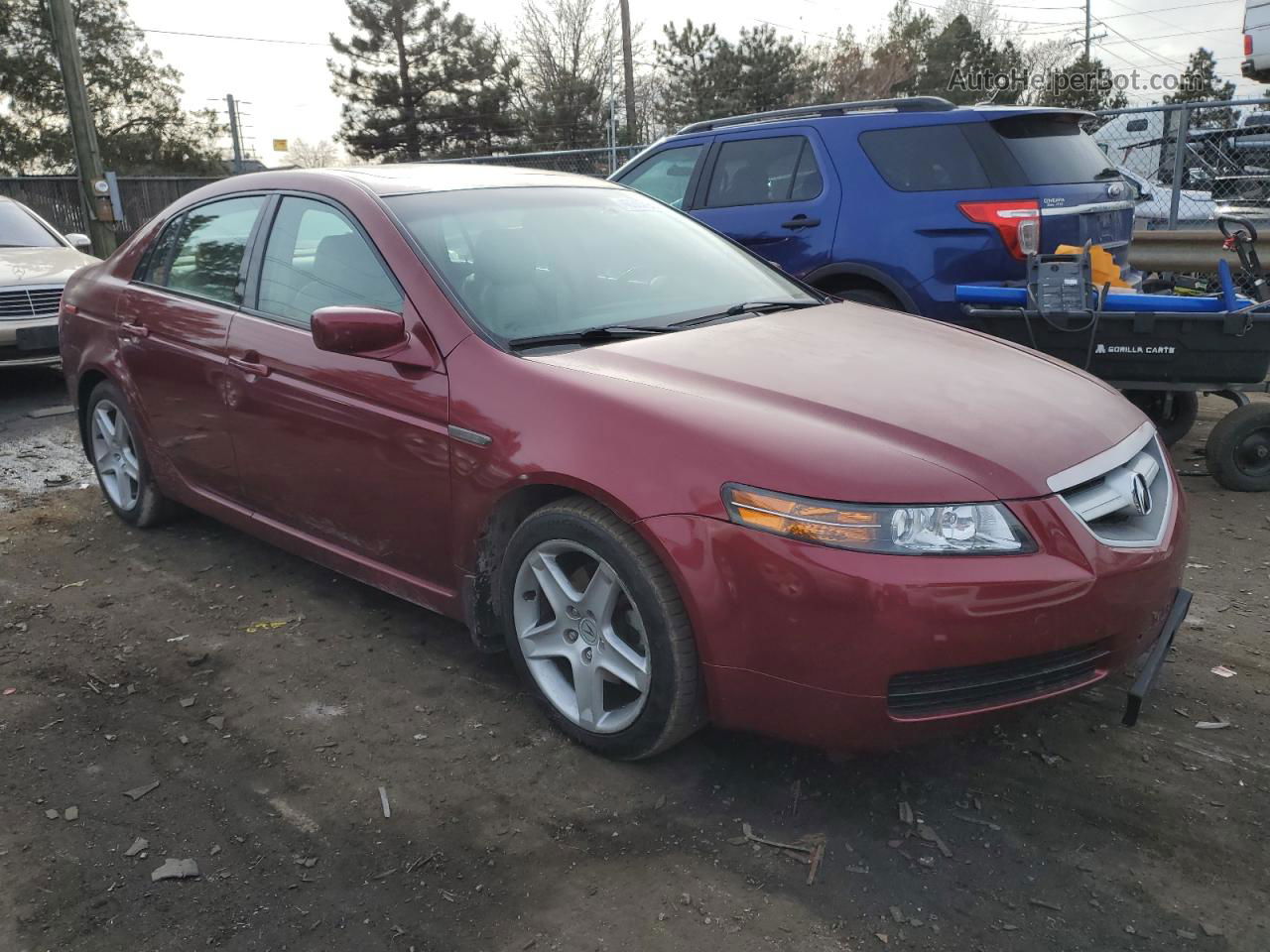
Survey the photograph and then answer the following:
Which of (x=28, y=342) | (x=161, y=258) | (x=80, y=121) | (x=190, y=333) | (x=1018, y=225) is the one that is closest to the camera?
(x=190, y=333)

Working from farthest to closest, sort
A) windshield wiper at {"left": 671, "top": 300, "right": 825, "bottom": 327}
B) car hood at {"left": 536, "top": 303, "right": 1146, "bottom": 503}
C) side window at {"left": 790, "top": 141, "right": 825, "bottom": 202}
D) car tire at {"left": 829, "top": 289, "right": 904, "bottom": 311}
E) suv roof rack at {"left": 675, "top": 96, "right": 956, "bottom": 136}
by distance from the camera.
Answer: side window at {"left": 790, "top": 141, "right": 825, "bottom": 202}, suv roof rack at {"left": 675, "top": 96, "right": 956, "bottom": 136}, car tire at {"left": 829, "top": 289, "right": 904, "bottom": 311}, windshield wiper at {"left": 671, "top": 300, "right": 825, "bottom": 327}, car hood at {"left": 536, "top": 303, "right": 1146, "bottom": 503}

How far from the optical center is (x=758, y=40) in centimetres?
4053

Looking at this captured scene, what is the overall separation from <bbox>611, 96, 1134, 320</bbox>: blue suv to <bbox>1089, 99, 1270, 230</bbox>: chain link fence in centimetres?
467

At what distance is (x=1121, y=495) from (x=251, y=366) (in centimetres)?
286

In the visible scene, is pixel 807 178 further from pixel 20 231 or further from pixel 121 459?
pixel 20 231

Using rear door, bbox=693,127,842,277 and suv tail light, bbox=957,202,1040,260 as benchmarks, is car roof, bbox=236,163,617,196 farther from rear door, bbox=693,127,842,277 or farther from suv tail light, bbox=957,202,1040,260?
suv tail light, bbox=957,202,1040,260

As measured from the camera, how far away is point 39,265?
8.64m

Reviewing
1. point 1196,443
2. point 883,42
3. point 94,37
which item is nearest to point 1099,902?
point 1196,443

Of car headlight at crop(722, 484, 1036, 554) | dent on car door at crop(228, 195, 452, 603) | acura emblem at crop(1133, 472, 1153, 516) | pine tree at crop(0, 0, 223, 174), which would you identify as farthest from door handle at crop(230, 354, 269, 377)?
pine tree at crop(0, 0, 223, 174)

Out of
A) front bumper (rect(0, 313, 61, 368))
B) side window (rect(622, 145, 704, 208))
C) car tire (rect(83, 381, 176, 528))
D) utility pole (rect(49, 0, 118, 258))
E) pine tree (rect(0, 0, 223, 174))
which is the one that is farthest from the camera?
pine tree (rect(0, 0, 223, 174))

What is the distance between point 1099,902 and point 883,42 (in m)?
51.0

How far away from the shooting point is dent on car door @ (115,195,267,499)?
3.96 metres

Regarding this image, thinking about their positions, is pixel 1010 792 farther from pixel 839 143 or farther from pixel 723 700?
pixel 839 143

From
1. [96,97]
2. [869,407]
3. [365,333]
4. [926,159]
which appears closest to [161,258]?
[365,333]
